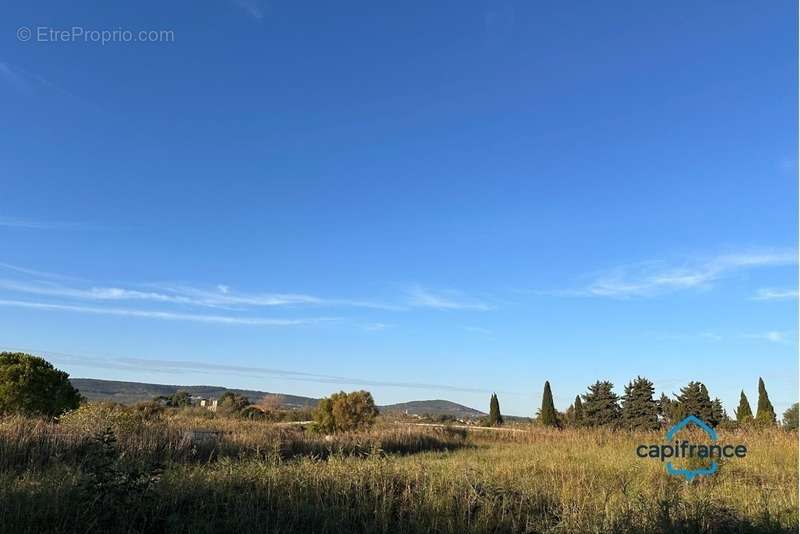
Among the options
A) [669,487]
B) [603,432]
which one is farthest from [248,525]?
[603,432]

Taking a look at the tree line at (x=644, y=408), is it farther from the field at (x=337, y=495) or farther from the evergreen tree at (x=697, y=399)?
the field at (x=337, y=495)

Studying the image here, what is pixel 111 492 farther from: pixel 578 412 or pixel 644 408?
pixel 578 412

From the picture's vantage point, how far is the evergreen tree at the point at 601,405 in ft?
87.3

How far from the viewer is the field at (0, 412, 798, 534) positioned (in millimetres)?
4855

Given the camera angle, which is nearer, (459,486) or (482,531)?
(482,531)

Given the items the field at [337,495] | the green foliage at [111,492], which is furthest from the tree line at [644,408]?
the green foliage at [111,492]

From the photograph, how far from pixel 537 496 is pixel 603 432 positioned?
10.8 m

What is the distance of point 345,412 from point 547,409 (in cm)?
1601

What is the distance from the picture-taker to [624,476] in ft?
29.5

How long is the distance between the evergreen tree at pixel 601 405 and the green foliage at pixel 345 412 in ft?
37.2

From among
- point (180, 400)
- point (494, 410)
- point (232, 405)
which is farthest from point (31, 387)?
point (494, 410)

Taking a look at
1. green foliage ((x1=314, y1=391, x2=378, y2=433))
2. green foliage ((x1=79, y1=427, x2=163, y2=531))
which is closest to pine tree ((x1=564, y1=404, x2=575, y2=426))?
green foliage ((x1=314, y1=391, x2=378, y2=433))

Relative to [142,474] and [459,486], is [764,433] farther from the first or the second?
[142,474]

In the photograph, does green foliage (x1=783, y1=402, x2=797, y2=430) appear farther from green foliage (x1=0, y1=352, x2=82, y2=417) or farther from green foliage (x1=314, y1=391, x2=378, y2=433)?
green foliage (x1=0, y1=352, x2=82, y2=417)
